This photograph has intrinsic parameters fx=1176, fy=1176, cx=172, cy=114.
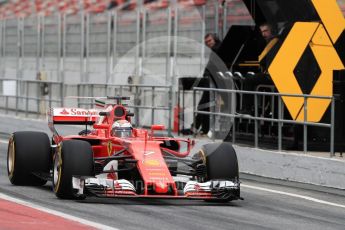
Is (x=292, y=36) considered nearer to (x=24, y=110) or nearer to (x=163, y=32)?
(x=163, y=32)

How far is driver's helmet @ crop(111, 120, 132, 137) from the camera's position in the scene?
613 inches

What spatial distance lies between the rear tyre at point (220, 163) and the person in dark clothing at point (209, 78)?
7.38m

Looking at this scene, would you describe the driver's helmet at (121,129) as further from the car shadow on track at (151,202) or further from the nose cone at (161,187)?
the nose cone at (161,187)

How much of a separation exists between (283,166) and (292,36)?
12.4 feet

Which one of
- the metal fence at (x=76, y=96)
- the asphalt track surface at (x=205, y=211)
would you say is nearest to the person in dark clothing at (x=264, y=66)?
the metal fence at (x=76, y=96)

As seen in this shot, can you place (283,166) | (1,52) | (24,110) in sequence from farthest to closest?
1. (1,52)
2. (24,110)
3. (283,166)

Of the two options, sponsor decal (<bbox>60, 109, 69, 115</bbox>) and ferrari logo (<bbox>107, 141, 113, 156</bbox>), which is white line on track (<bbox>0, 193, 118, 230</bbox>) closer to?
ferrari logo (<bbox>107, 141, 113, 156</bbox>)

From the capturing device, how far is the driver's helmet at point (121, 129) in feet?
51.1

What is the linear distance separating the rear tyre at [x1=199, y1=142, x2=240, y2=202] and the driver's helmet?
1.07m

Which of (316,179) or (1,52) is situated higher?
(1,52)

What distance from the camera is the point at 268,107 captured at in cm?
2122

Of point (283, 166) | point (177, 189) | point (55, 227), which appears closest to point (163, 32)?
point (283, 166)

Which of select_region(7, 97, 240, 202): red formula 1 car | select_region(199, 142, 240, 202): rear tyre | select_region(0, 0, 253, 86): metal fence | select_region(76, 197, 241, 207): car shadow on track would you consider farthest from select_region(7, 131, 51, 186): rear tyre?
select_region(0, 0, 253, 86): metal fence

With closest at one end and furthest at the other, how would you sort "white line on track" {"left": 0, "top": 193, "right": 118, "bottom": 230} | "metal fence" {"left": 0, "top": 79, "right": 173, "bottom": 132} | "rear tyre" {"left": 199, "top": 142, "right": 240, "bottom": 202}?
1. "white line on track" {"left": 0, "top": 193, "right": 118, "bottom": 230}
2. "rear tyre" {"left": 199, "top": 142, "right": 240, "bottom": 202}
3. "metal fence" {"left": 0, "top": 79, "right": 173, "bottom": 132}
